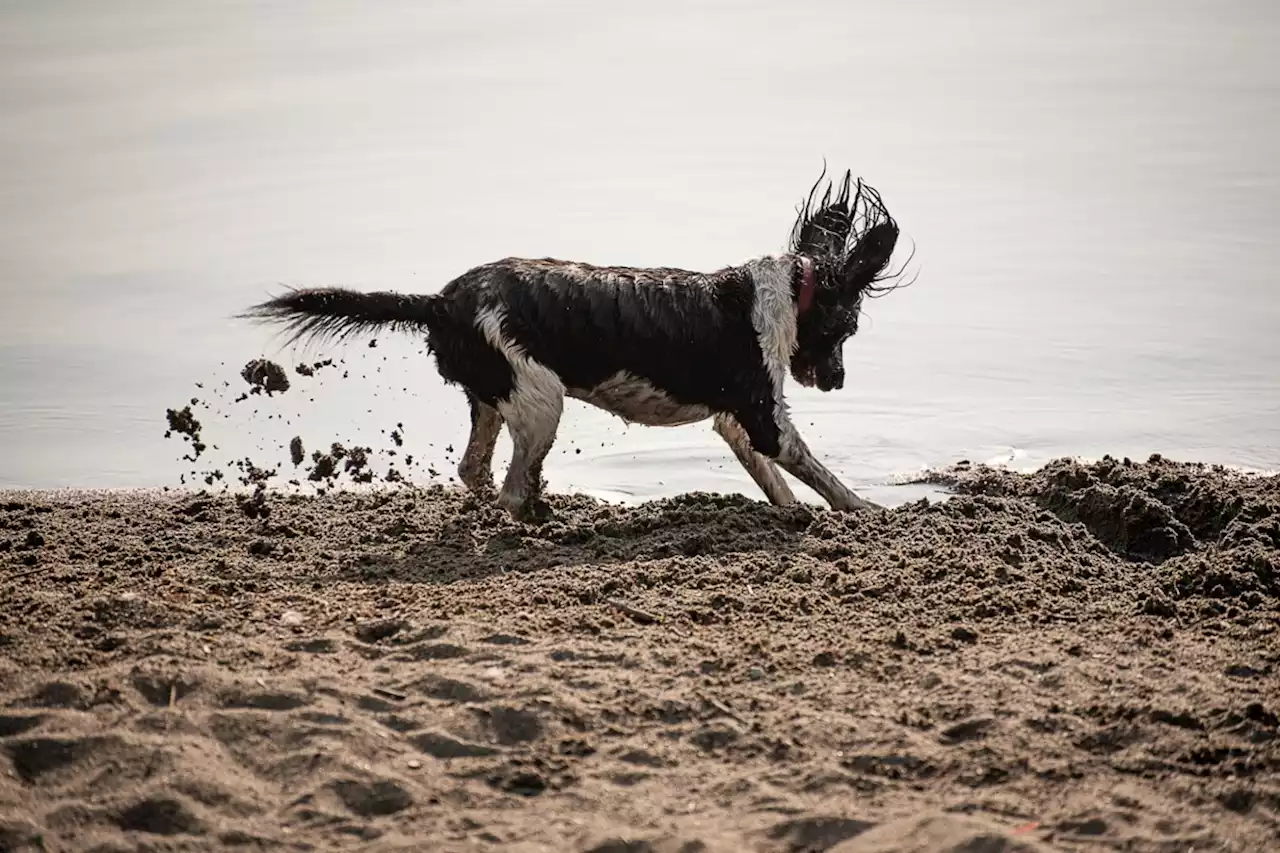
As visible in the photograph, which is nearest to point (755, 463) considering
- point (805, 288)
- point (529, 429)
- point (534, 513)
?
point (805, 288)

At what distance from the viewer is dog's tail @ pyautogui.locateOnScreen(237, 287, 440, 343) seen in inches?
321

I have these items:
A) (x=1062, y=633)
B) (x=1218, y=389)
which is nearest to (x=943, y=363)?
(x=1218, y=389)

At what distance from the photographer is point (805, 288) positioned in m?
8.80

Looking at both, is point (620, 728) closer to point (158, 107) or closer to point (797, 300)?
point (797, 300)

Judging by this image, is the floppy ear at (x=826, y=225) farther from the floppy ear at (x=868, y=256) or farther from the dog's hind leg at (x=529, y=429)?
the dog's hind leg at (x=529, y=429)

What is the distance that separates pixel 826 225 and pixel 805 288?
0.60 meters

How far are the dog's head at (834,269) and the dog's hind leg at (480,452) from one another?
168cm

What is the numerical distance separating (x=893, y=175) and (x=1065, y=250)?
2130mm

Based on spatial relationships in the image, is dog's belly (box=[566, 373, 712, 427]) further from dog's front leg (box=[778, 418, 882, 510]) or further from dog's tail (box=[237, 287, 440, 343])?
dog's tail (box=[237, 287, 440, 343])

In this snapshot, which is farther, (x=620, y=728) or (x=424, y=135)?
(x=424, y=135)

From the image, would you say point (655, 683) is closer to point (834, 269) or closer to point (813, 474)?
point (813, 474)

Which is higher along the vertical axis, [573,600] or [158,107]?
[158,107]

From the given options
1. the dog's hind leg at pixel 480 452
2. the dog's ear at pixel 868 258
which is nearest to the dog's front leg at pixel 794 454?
the dog's ear at pixel 868 258

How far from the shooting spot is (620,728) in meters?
5.30
